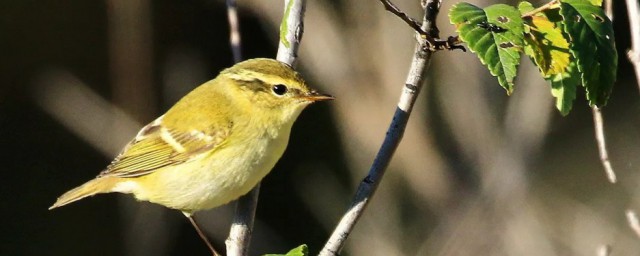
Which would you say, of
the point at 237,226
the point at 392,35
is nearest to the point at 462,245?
the point at 392,35

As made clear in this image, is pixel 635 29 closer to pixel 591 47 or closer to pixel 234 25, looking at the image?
pixel 591 47

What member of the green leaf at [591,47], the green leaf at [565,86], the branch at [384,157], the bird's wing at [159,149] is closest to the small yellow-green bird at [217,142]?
the bird's wing at [159,149]

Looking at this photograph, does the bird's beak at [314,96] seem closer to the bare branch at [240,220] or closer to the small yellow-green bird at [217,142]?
the small yellow-green bird at [217,142]

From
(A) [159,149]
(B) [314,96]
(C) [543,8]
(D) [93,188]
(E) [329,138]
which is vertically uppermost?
(C) [543,8]

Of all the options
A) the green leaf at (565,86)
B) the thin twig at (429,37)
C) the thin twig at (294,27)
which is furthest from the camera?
the thin twig at (294,27)

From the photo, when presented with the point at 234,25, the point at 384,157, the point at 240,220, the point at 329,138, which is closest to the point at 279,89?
the point at 234,25

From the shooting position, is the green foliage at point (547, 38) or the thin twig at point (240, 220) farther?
the thin twig at point (240, 220)

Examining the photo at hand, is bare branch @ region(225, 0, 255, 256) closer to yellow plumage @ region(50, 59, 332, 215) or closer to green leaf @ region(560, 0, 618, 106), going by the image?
yellow plumage @ region(50, 59, 332, 215)
